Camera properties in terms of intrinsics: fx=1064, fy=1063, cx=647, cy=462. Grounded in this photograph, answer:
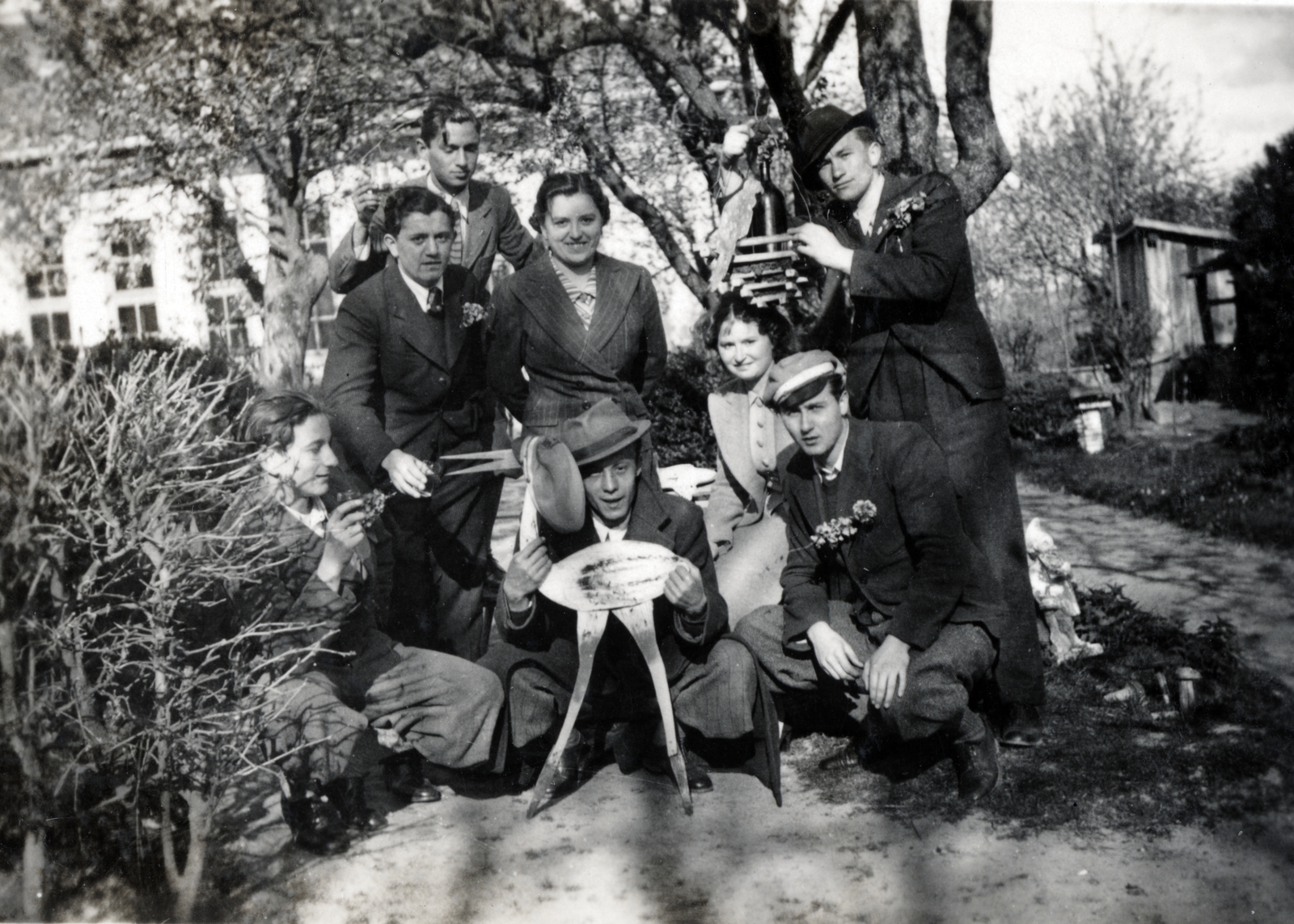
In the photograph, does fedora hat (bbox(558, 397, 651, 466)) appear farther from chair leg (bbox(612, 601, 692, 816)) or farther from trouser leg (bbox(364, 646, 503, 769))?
trouser leg (bbox(364, 646, 503, 769))

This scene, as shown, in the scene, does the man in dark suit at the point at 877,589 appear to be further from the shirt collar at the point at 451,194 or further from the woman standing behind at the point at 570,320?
the shirt collar at the point at 451,194

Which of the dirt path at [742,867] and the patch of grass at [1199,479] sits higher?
the patch of grass at [1199,479]

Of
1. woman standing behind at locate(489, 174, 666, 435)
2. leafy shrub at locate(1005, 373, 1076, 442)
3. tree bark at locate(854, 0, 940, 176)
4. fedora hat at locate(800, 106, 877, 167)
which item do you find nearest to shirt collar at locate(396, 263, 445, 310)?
woman standing behind at locate(489, 174, 666, 435)

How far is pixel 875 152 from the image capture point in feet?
13.0

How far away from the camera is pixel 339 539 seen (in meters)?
3.62

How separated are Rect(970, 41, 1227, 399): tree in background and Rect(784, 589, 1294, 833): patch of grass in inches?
77.3

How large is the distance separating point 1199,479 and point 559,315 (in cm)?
323

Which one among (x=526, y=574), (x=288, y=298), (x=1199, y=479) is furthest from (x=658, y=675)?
(x=1199, y=479)

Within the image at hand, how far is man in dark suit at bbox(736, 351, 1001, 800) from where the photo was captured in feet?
11.5

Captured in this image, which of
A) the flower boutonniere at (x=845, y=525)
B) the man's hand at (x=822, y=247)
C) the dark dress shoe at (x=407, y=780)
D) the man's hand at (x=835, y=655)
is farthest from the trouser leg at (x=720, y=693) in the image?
the man's hand at (x=822, y=247)

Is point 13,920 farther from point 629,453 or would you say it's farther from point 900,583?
point 900,583

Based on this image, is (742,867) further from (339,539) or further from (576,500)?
(339,539)

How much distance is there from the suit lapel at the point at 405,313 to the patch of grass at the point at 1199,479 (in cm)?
331

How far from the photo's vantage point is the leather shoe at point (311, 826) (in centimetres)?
343
